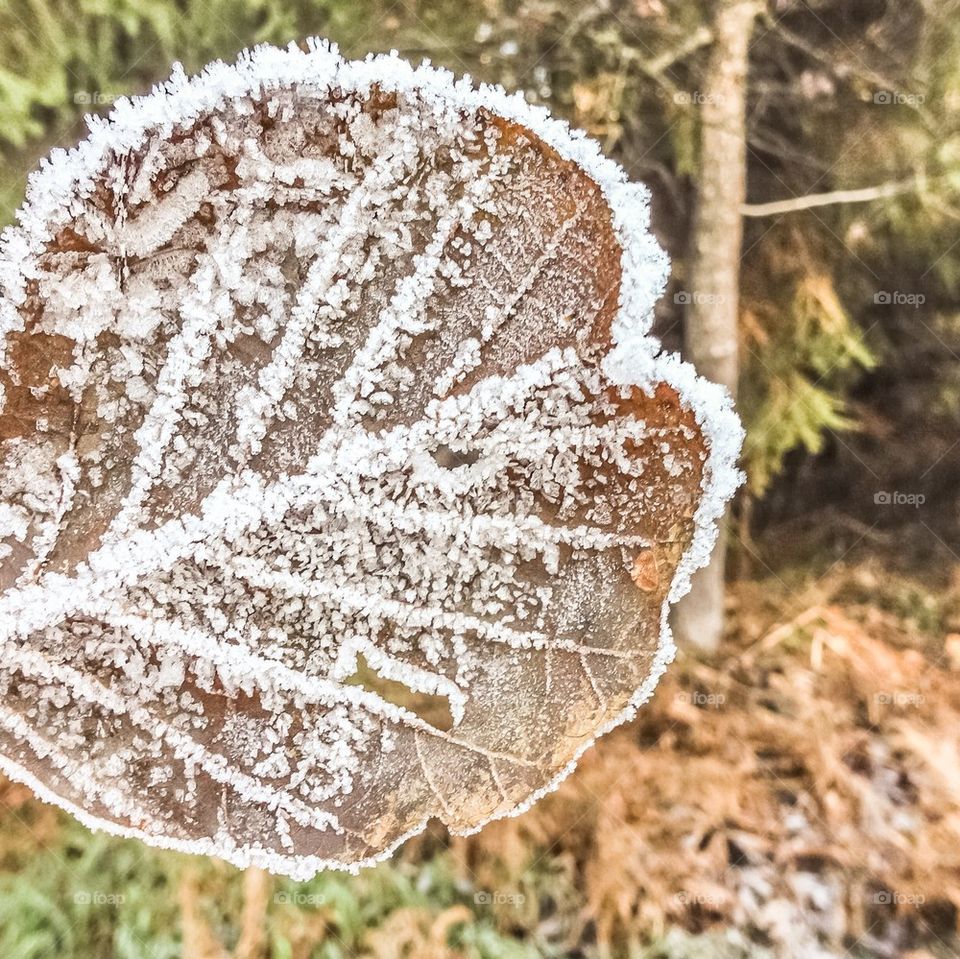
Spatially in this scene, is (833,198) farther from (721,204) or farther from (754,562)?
(754,562)

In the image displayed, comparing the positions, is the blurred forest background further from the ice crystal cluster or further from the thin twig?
the ice crystal cluster

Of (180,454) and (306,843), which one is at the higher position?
(180,454)

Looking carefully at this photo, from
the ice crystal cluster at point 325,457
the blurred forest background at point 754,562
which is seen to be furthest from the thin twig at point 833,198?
the ice crystal cluster at point 325,457

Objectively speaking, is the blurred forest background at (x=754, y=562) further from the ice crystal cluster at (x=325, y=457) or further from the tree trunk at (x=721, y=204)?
the ice crystal cluster at (x=325, y=457)

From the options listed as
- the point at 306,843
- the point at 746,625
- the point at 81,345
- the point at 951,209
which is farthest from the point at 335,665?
the point at 951,209

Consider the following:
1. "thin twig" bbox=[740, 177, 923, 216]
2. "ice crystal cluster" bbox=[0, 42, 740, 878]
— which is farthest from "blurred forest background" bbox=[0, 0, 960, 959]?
"ice crystal cluster" bbox=[0, 42, 740, 878]

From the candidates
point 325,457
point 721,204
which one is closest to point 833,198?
point 721,204

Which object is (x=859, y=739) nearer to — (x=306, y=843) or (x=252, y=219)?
(x=306, y=843)
